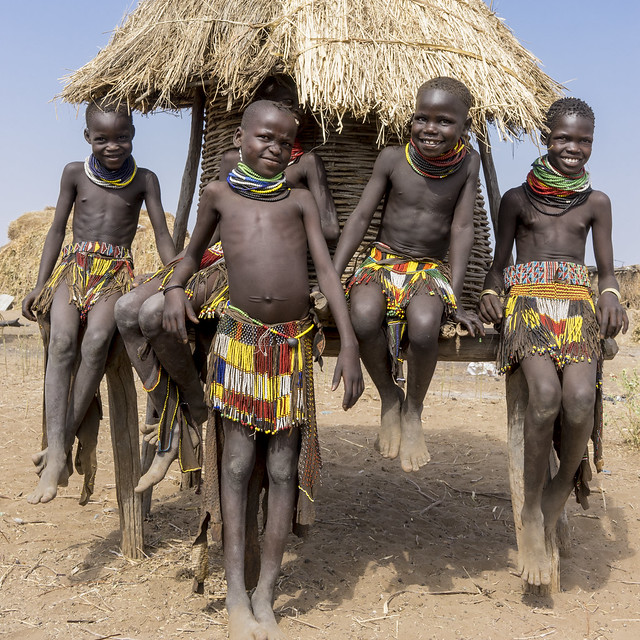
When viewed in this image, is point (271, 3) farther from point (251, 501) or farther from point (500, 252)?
point (251, 501)

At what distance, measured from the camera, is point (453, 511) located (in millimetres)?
5492

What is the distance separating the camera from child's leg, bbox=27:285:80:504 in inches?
154

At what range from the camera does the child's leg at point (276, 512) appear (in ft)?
10.9

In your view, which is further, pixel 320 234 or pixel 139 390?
pixel 139 390

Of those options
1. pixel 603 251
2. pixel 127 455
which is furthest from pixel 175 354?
pixel 603 251

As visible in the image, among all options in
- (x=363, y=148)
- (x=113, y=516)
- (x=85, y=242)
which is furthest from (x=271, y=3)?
(x=113, y=516)

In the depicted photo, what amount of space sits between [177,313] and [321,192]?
117 centimetres

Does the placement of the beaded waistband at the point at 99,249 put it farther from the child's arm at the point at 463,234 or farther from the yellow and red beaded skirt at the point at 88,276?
the child's arm at the point at 463,234

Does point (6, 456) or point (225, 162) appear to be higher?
point (225, 162)

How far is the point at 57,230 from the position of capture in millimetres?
4262

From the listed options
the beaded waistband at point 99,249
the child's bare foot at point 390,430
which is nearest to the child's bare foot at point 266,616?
the child's bare foot at point 390,430

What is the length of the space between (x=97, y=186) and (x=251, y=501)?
1964mm

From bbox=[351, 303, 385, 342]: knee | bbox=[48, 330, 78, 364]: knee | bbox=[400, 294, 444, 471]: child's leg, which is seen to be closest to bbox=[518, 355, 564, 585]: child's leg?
bbox=[400, 294, 444, 471]: child's leg

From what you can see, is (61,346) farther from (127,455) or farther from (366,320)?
(366,320)
